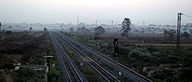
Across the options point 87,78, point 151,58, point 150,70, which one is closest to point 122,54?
point 151,58

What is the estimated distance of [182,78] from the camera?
16062 millimetres

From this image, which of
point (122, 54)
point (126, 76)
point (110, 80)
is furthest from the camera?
point (122, 54)

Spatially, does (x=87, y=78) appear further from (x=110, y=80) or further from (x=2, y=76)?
(x=2, y=76)

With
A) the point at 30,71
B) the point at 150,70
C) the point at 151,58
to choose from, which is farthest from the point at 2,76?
the point at 151,58

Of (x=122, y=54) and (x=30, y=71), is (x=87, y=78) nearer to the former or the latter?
(x=30, y=71)

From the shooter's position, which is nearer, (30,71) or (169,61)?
(30,71)

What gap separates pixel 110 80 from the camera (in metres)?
17.1

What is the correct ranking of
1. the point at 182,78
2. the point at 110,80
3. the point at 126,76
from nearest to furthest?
the point at 182,78 → the point at 110,80 → the point at 126,76

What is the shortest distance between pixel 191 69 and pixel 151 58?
29.0 ft

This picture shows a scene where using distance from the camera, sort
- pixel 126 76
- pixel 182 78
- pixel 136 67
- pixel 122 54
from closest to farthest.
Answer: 1. pixel 182 78
2. pixel 126 76
3. pixel 136 67
4. pixel 122 54

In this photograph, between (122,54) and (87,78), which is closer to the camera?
(87,78)

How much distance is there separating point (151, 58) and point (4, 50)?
22.1m

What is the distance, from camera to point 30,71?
64.2 feet

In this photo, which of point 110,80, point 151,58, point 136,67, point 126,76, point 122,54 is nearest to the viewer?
point 110,80
